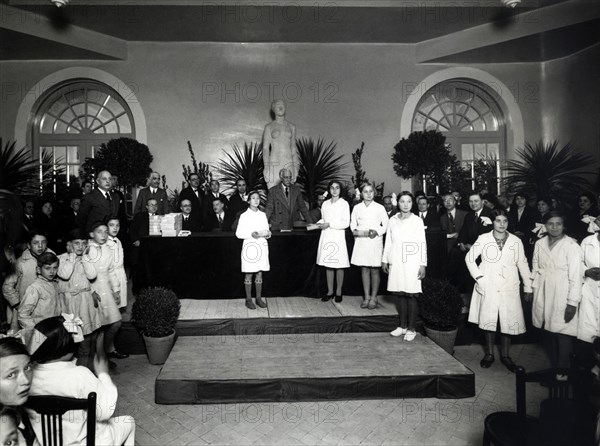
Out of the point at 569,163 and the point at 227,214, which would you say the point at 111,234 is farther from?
the point at 569,163

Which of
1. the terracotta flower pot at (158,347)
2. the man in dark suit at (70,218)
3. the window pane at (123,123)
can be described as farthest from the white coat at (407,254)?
the window pane at (123,123)

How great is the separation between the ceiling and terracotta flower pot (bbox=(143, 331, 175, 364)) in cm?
626

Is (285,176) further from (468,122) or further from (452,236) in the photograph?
(468,122)

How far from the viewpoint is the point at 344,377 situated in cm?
407

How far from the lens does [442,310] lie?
→ 504cm

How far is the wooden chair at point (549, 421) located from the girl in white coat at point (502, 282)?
7.79 ft

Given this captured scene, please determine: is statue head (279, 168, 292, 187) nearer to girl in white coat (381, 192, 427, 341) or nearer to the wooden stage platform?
girl in white coat (381, 192, 427, 341)

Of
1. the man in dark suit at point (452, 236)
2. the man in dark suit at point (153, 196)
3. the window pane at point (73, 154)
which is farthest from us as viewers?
the window pane at point (73, 154)

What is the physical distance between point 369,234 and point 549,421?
126 inches

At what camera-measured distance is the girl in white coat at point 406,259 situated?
487 centimetres

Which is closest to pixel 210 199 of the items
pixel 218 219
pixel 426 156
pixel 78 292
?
pixel 218 219

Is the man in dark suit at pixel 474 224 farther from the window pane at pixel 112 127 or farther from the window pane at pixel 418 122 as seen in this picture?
the window pane at pixel 112 127

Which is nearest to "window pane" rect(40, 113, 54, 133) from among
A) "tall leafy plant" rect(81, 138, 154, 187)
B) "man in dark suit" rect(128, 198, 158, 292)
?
"tall leafy plant" rect(81, 138, 154, 187)

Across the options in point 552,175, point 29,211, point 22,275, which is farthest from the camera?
point 552,175
